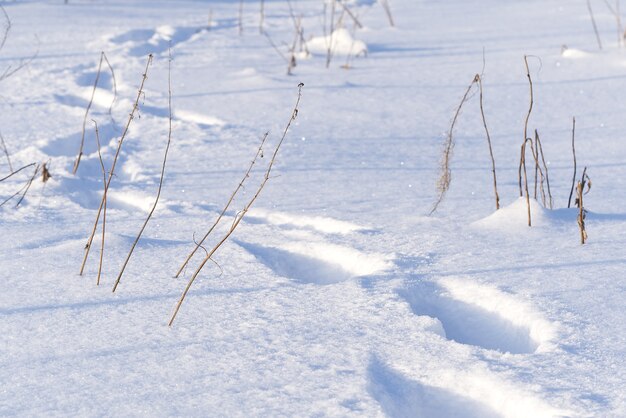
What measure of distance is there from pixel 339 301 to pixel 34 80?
2.98 meters

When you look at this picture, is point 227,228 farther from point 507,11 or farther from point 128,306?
point 507,11

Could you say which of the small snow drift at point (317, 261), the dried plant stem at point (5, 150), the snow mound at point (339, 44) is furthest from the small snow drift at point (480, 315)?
the snow mound at point (339, 44)

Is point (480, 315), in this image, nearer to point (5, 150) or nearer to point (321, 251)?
point (321, 251)

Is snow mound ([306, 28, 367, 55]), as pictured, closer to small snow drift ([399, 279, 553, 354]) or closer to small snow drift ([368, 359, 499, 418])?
small snow drift ([399, 279, 553, 354])

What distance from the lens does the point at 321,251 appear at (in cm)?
237

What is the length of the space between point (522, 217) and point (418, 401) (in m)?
0.96

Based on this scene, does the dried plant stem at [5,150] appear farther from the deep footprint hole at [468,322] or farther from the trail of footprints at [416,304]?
the deep footprint hole at [468,322]

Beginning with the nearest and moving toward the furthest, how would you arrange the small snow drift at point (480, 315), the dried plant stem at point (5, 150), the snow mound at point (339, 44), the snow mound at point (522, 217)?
the small snow drift at point (480, 315), the snow mound at point (522, 217), the dried plant stem at point (5, 150), the snow mound at point (339, 44)

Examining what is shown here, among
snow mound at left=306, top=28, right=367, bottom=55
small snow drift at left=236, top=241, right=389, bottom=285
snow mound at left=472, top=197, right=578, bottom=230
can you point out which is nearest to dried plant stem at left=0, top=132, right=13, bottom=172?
small snow drift at left=236, top=241, right=389, bottom=285

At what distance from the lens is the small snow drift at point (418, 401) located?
5.25 ft

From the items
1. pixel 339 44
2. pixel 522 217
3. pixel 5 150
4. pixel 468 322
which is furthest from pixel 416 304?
pixel 339 44

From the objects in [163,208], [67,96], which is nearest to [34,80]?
[67,96]

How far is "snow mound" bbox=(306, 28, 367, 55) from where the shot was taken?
17.1 ft

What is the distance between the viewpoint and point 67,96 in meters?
4.21
